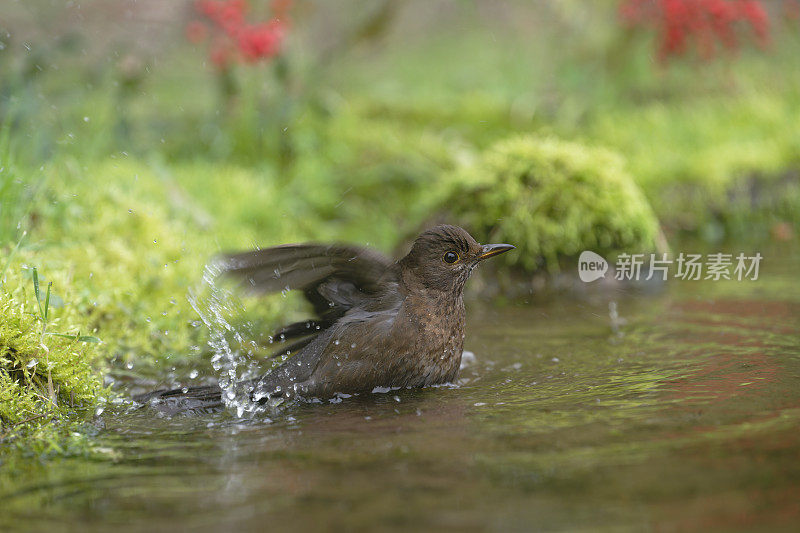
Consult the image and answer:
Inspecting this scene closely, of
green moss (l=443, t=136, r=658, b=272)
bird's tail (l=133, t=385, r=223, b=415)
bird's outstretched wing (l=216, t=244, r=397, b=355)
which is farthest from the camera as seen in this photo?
green moss (l=443, t=136, r=658, b=272)

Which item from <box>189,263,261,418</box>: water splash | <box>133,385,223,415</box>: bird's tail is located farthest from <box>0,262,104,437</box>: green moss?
<box>189,263,261,418</box>: water splash

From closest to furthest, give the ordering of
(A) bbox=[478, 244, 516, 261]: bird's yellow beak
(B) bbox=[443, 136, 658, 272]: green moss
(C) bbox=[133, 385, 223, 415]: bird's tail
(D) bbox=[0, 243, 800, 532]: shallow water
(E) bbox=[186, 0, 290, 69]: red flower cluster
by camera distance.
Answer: (D) bbox=[0, 243, 800, 532]: shallow water, (C) bbox=[133, 385, 223, 415]: bird's tail, (A) bbox=[478, 244, 516, 261]: bird's yellow beak, (B) bbox=[443, 136, 658, 272]: green moss, (E) bbox=[186, 0, 290, 69]: red flower cluster

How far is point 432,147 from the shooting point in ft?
31.3

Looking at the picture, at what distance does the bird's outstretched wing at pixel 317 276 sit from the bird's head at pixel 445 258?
15cm

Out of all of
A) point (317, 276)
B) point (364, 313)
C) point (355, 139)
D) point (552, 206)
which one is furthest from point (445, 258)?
point (355, 139)

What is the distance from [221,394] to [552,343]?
6.77 feet

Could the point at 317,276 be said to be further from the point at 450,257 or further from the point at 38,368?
the point at 38,368

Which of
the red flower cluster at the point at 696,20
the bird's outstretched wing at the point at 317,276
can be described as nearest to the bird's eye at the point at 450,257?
the bird's outstretched wing at the point at 317,276

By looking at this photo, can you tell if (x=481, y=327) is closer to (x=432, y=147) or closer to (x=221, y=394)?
(x=221, y=394)

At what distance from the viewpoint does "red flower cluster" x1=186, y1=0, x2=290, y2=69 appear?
28.1 feet

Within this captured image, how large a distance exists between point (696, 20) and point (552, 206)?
4.86m

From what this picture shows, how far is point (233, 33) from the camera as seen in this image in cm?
864

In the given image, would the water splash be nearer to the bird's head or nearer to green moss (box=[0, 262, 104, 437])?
green moss (box=[0, 262, 104, 437])

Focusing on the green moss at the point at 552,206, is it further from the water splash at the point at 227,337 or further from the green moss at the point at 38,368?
the green moss at the point at 38,368
